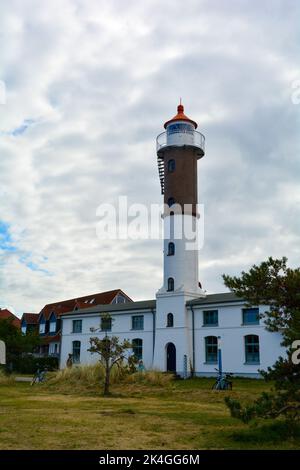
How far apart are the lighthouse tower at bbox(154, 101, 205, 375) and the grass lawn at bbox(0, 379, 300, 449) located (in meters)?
13.7

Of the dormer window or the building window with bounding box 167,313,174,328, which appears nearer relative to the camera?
the building window with bounding box 167,313,174,328

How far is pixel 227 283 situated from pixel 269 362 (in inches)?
787

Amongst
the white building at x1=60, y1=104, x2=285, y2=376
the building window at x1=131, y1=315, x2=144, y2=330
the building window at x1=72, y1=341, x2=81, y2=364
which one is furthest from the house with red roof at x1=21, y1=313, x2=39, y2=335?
the building window at x1=131, y1=315, x2=144, y2=330

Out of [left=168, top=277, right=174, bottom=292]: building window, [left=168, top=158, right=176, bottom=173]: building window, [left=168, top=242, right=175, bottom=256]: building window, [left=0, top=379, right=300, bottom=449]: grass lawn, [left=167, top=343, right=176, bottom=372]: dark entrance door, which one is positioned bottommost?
[left=0, top=379, right=300, bottom=449]: grass lawn

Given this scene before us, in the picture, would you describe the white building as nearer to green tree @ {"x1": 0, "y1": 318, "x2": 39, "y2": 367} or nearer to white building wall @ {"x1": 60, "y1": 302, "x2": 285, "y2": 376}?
white building wall @ {"x1": 60, "y1": 302, "x2": 285, "y2": 376}

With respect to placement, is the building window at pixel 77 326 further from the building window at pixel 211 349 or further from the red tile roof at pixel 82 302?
the building window at pixel 211 349

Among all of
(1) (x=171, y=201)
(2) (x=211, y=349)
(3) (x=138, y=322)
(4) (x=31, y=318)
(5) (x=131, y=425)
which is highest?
(1) (x=171, y=201)

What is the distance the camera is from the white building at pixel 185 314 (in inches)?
1191

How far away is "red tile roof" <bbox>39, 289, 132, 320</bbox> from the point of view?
5253 centimetres

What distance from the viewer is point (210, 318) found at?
32406 millimetres

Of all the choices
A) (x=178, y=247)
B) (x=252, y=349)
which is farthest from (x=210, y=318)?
(x=178, y=247)

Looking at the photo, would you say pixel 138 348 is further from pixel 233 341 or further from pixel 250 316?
pixel 250 316

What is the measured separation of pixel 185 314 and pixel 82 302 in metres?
23.7

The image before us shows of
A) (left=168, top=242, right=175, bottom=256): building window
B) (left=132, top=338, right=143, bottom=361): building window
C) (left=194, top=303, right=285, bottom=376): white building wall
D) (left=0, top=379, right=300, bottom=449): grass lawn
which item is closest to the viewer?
(left=0, top=379, right=300, bottom=449): grass lawn
